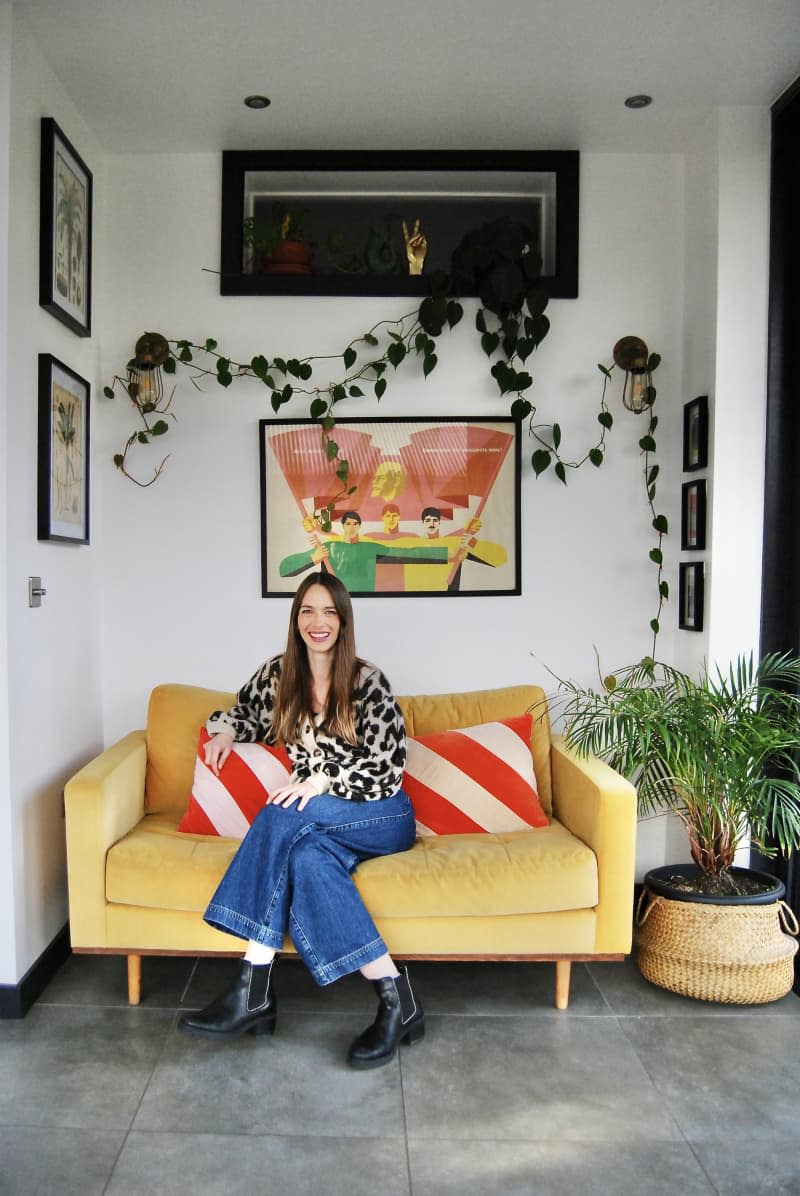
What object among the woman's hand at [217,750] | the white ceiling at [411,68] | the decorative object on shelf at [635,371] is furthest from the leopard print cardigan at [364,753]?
the white ceiling at [411,68]

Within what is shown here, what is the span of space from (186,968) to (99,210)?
2.59m

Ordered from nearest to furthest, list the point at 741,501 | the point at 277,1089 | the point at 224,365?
the point at 277,1089, the point at 741,501, the point at 224,365

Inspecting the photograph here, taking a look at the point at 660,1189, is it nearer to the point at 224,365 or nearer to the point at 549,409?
the point at 549,409

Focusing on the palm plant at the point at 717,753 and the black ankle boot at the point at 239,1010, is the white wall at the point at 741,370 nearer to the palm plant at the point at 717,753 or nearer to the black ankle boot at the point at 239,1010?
the palm plant at the point at 717,753

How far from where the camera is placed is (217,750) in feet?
9.35

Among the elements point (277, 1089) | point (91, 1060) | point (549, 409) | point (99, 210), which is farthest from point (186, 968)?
point (99, 210)

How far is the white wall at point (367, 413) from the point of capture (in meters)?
3.40

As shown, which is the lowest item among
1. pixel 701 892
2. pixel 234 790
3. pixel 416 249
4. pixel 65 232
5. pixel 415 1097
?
pixel 415 1097

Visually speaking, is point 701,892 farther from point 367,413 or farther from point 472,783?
point 367,413

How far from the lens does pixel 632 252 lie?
3434 mm

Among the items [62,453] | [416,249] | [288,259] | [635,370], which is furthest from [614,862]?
[288,259]

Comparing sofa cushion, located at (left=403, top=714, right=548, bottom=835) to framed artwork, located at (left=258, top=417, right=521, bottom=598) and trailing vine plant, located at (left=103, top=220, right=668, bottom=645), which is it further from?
trailing vine plant, located at (left=103, top=220, right=668, bottom=645)

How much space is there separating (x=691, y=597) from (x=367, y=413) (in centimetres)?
132

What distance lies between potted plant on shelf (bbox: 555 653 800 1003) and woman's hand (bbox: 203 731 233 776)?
110 cm
